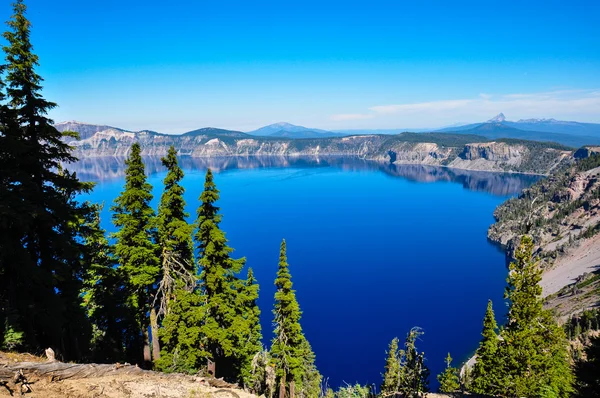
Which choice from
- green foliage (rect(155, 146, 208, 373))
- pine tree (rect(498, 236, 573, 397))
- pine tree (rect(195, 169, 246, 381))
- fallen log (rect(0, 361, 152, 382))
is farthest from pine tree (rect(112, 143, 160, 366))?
Result: pine tree (rect(498, 236, 573, 397))

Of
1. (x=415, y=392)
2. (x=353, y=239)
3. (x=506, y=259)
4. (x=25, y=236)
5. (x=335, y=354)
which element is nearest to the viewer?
(x=25, y=236)

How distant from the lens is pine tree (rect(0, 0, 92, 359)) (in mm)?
13523

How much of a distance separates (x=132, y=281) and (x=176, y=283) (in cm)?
253

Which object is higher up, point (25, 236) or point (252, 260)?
point (25, 236)

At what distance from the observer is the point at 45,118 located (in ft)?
50.8

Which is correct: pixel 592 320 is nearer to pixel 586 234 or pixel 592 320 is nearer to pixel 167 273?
pixel 167 273

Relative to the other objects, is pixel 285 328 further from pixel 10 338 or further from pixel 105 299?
pixel 10 338

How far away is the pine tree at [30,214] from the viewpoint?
13.5 meters

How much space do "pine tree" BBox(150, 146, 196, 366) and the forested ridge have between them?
0.28 ft

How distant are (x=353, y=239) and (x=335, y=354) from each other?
319 feet

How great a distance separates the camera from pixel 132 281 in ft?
71.1

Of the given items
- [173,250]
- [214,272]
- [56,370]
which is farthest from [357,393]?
[56,370]

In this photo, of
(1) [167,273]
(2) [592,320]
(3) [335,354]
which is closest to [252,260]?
(3) [335,354]

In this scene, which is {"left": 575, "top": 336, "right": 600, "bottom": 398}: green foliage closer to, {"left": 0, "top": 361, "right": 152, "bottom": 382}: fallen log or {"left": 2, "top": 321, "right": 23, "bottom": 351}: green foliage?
{"left": 0, "top": 361, "right": 152, "bottom": 382}: fallen log
